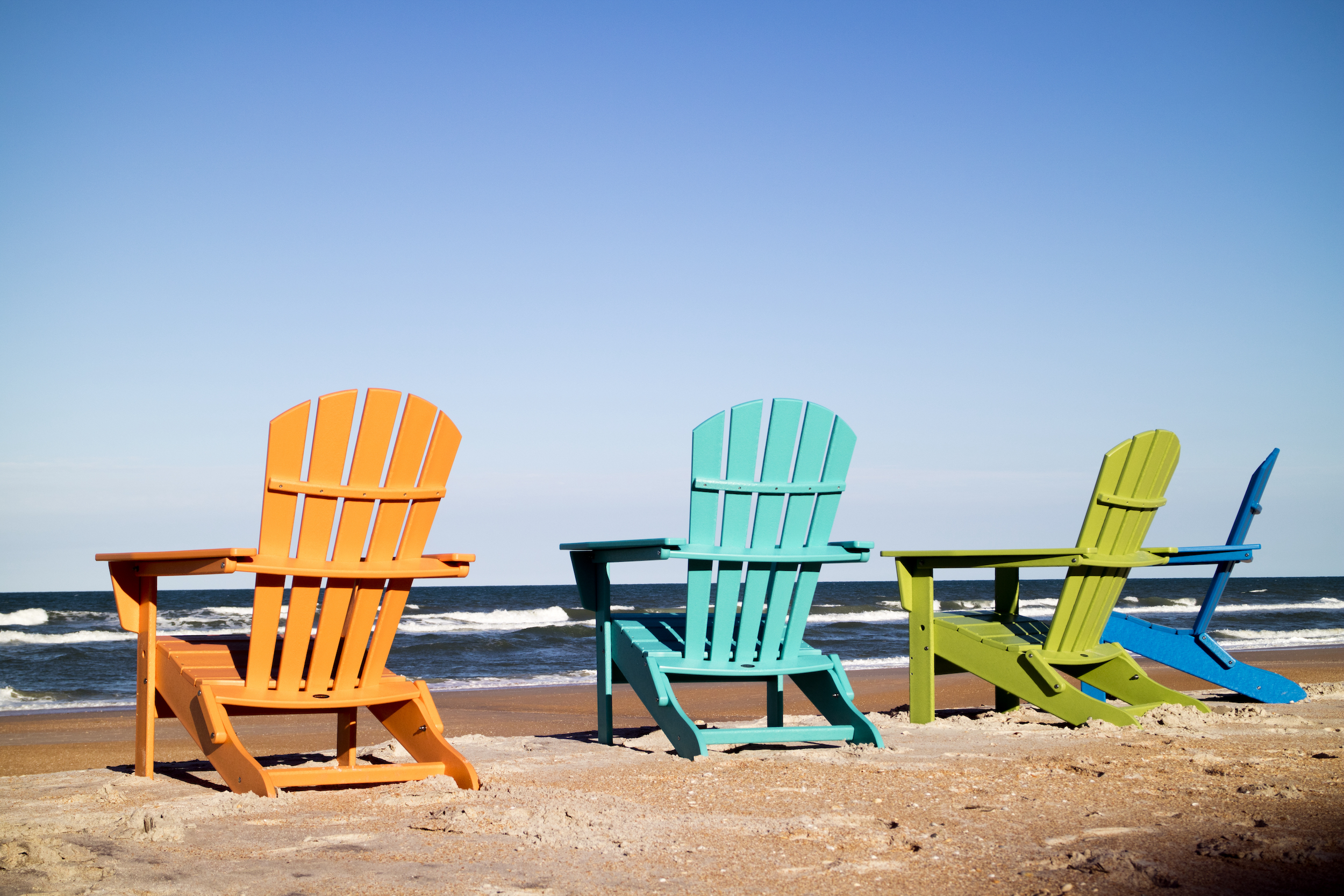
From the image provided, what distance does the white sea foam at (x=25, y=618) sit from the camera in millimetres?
22606

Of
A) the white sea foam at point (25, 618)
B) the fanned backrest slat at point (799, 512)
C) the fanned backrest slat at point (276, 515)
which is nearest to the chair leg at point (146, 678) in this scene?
the fanned backrest slat at point (276, 515)

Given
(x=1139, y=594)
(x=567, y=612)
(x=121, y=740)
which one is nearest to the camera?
(x=121, y=740)

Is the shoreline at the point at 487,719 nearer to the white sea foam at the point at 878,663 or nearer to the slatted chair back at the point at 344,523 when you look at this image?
the white sea foam at the point at 878,663

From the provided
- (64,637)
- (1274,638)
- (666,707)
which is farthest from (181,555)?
(1274,638)

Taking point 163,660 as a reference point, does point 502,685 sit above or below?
below

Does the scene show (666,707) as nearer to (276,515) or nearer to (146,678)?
(276,515)

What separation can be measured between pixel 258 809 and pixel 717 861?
1.43 m

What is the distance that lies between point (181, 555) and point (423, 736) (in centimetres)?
99

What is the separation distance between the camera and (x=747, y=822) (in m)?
2.75

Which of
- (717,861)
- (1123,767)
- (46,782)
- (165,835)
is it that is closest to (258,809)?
(165,835)

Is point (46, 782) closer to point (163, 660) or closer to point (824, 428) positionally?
point (163, 660)

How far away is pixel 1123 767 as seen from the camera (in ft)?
11.6

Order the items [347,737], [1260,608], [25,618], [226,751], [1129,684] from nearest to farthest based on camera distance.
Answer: [226,751], [347,737], [1129,684], [25,618], [1260,608]

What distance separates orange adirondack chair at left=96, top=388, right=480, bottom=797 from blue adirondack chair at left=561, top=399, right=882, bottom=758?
905 millimetres
